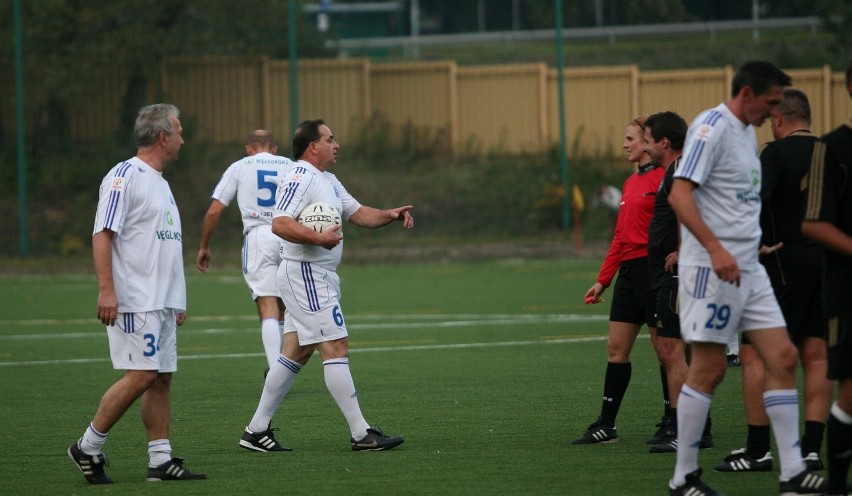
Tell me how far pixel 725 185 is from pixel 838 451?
1.43m

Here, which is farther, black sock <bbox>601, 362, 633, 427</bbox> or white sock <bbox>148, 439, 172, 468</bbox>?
black sock <bbox>601, 362, 633, 427</bbox>

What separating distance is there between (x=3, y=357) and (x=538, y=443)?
7801 mm

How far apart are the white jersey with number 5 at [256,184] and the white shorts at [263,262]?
15cm

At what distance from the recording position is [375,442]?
875 centimetres

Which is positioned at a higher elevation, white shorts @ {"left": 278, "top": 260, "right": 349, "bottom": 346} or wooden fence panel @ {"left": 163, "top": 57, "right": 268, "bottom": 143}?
wooden fence panel @ {"left": 163, "top": 57, "right": 268, "bottom": 143}

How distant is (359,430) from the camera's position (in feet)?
29.0

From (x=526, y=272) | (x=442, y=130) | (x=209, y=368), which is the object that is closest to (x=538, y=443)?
(x=209, y=368)

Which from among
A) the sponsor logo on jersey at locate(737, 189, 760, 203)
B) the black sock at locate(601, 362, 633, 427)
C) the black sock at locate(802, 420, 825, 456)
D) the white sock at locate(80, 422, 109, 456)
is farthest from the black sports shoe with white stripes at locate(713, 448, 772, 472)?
the white sock at locate(80, 422, 109, 456)

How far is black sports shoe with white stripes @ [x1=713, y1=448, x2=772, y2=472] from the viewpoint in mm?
7707

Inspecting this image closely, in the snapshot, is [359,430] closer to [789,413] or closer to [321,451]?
[321,451]

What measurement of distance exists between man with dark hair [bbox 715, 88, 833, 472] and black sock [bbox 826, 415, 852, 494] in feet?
3.23

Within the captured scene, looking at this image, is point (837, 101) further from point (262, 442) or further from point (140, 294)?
point (140, 294)

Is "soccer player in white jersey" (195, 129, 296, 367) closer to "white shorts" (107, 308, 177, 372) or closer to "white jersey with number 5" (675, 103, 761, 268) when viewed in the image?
"white shorts" (107, 308, 177, 372)

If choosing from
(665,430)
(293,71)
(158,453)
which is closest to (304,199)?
(158,453)
